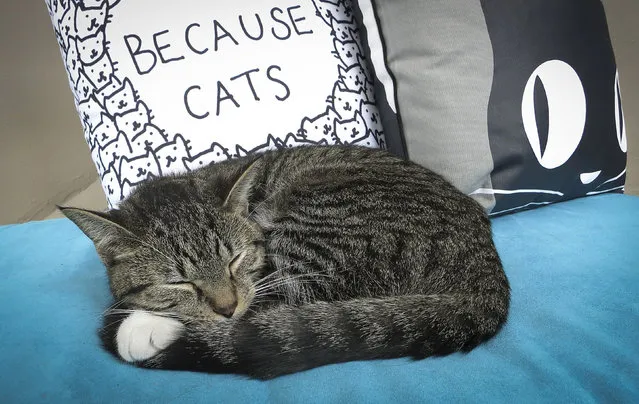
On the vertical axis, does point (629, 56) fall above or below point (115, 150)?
below

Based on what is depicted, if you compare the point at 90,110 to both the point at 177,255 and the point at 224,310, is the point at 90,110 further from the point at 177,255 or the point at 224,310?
the point at 224,310

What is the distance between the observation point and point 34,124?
1942 mm

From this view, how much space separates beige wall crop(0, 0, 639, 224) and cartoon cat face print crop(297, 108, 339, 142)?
1.16 meters

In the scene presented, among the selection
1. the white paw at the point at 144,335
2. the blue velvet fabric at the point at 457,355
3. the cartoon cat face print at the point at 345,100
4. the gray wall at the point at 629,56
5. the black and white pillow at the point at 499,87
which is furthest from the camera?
the gray wall at the point at 629,56

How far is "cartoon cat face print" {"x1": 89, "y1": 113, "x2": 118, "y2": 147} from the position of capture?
132 cm

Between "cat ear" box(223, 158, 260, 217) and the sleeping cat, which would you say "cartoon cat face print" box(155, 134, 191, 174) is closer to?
the sleeping cat

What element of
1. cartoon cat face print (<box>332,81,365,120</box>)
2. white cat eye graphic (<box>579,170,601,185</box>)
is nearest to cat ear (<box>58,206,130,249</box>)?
cartoon cat face print (<box>332,81,365,120</box>)

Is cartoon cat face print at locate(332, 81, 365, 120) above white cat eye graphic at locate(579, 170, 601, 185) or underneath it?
above

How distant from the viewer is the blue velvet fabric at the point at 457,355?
816 mm

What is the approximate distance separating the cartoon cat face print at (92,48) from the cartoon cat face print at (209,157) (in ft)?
1.19

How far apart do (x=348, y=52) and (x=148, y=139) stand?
24.4 inches

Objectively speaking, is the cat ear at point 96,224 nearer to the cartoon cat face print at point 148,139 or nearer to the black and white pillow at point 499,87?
the cartoon cat face print at point 148,139

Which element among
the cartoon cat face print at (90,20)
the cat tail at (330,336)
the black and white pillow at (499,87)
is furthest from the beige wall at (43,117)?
the cat tail at (330,336)

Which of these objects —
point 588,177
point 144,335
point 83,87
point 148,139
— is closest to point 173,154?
point 148,139
